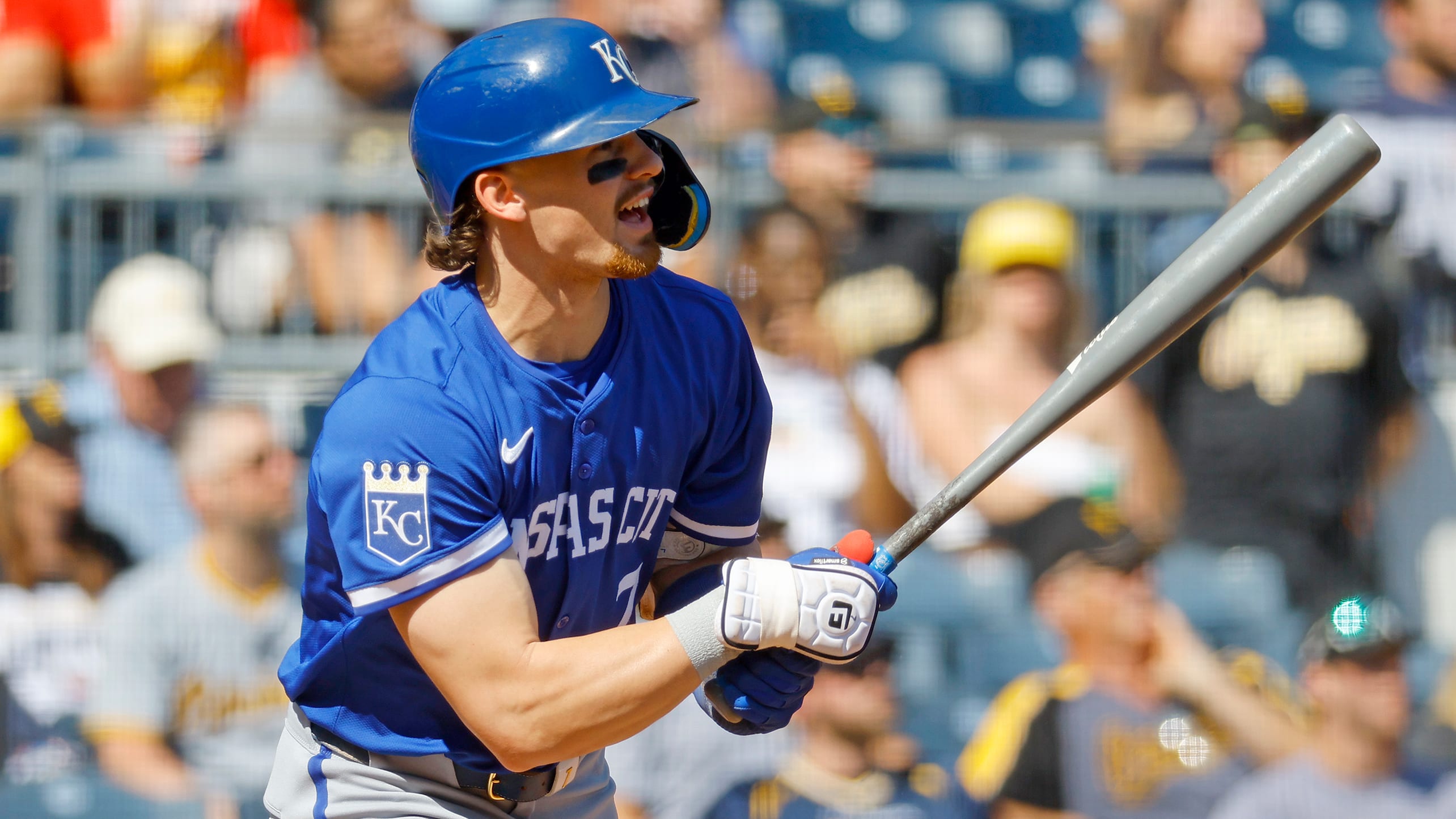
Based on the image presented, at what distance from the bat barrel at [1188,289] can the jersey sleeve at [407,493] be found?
633 millimetres

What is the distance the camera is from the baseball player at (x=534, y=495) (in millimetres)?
2080

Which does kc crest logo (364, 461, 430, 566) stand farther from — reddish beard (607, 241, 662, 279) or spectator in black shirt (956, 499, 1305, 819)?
spectator in black shirt (956, 499, 1305, 819)

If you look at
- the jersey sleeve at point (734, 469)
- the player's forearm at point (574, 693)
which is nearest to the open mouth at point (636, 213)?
the jersey sleeve at point (734, 469)

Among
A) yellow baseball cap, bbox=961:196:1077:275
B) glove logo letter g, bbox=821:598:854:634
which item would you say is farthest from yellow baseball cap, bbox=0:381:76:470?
glove logo letter g, bbox=821:598:854:634

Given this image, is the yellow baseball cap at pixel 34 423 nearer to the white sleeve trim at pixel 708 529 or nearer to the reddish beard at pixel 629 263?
the white sleeve trim at pixel 708 529

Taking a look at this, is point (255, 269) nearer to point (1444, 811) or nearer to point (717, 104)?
point (717, 104)

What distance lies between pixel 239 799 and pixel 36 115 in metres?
1.99

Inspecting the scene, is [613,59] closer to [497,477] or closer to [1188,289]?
[497,477]

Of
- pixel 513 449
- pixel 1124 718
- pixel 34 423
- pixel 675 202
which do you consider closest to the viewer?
pixel 513 449

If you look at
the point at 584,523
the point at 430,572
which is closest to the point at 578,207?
the point at 584,523

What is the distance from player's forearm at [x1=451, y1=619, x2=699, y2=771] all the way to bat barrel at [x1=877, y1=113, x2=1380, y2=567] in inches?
16.0

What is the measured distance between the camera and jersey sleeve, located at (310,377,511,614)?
2070mm

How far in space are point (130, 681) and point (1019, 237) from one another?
268 centimetres

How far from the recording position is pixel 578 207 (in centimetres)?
222
